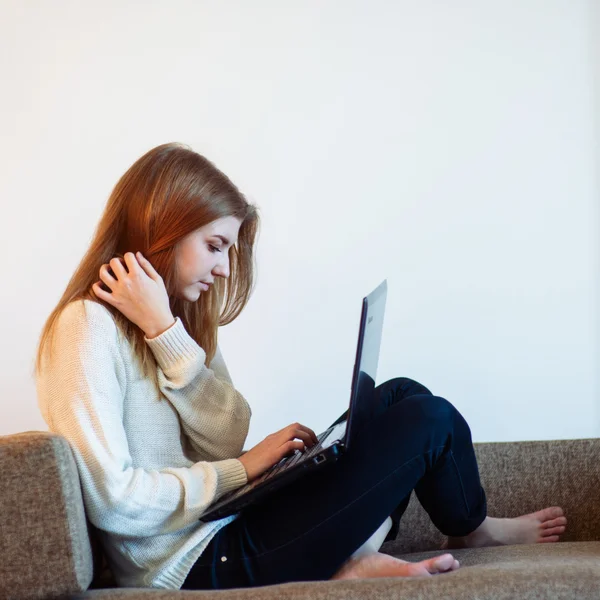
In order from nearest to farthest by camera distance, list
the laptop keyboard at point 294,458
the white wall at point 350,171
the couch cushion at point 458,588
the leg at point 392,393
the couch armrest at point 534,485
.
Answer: the couch cushion at point 458,588 → the laptop keyboard at point 294,458 → the leg at point 392,393 → the couch armrest at point 534,485 → the white wall at point 350,171

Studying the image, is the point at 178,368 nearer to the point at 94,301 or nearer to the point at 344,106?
the point at 94,301

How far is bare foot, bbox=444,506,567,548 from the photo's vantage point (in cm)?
161

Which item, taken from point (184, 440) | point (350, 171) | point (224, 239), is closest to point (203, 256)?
point (224, 239)

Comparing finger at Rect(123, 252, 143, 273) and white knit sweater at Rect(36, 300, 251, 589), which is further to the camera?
finger at Rect(123, 252, 143, 273)

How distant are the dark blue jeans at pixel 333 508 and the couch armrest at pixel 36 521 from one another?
24cm

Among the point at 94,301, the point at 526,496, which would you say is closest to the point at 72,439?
the point at 94,301

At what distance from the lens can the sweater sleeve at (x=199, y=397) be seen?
4.56 feet

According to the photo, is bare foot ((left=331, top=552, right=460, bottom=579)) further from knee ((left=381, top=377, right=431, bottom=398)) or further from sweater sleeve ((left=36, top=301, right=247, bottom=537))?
knee ((left=381, top=377, right=431, bottom=398))

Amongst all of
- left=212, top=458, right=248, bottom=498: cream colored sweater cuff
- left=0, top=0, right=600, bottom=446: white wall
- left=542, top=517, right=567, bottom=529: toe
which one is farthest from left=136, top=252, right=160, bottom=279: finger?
left=0, top=0, right=600, bottom=446: white wall

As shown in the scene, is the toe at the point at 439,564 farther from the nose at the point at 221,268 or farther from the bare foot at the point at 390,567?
the nose at the point at 221,268

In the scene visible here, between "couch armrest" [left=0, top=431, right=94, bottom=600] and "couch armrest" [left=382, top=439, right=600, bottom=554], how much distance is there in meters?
0.89

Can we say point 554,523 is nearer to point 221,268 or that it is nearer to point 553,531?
point 553,531

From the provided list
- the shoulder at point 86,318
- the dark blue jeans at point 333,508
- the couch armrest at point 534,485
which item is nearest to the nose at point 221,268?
the shoulder at point 86,318

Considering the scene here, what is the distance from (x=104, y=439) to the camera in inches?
47.6
